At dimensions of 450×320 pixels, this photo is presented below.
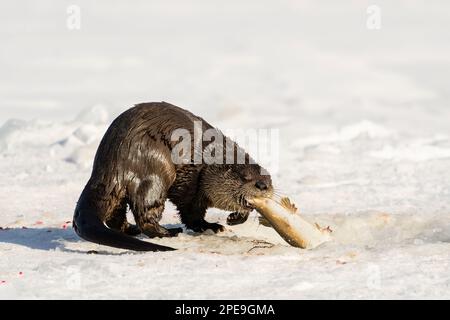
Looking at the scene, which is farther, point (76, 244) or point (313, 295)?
point (76, 244)

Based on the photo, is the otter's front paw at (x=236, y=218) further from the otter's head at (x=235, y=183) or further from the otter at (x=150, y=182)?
the otter's head at (x=235, y=183)

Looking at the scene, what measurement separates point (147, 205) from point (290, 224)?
3.10ft

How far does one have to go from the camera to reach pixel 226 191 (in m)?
5.82

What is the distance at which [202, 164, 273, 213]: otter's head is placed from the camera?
5.80 m

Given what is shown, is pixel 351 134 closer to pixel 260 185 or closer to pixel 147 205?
pixel 260 185

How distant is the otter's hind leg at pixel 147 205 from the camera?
5434 millimetres

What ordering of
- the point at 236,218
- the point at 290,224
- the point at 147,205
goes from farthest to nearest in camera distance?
1. the point at 236,218
2. the point at 290,224
3. the point at 147,205

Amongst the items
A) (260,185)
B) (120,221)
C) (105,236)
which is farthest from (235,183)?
(105,236)

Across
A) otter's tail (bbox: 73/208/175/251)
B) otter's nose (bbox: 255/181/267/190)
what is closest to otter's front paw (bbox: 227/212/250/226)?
otter's nose (bbox: 255/181/267/190)

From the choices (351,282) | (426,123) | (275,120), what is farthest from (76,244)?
(426,123)

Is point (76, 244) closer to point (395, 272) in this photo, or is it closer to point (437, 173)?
point (395, 272)

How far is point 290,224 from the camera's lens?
5.64 meters

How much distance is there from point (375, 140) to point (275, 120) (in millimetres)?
2247
